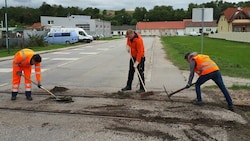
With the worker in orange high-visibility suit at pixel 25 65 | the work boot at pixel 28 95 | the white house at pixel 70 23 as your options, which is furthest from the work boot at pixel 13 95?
the white house at pixel 70 23

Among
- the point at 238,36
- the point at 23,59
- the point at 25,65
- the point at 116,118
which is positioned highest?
the point at 238,36

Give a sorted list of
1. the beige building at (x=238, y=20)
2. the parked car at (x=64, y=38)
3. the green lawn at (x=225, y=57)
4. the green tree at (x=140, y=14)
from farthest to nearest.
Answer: the green tree at (x=140, y=14), the beige building at (x=238, y=20), the parked car at (x=64, y=38), the green lawn at (x=225, y=57)

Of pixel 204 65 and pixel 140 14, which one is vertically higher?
pixel 140 14

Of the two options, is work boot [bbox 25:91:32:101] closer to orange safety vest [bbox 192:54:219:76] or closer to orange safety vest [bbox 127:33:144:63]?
orange safety vest [bbox 127:33:144:63]

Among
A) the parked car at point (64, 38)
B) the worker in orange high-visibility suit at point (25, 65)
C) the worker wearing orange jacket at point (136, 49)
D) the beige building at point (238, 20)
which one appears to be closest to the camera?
A: the worker in orange high-visibility suit at point (25, 65)

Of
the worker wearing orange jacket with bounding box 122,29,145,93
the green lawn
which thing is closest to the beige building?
the green lawn

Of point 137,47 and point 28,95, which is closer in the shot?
point 28,95

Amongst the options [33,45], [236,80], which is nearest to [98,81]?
[236,80]

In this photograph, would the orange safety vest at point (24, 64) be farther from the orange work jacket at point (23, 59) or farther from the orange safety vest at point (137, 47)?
the orange safety vest at point (137, 47)

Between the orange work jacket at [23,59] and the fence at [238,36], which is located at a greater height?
the fence at [238,36]

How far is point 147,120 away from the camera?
20.0 ft

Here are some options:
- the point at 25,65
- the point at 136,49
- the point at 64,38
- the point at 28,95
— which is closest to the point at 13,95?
the point at 28,95

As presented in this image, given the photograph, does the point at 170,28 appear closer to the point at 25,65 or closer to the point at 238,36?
the point at 238,36

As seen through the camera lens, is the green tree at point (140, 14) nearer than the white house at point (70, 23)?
No
